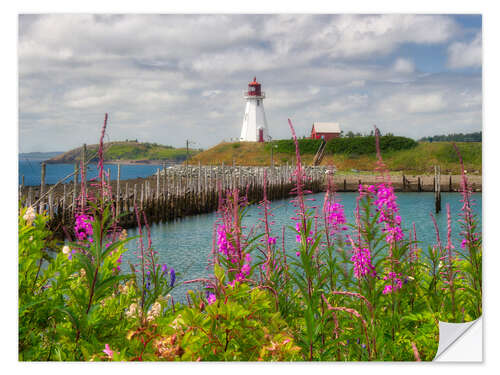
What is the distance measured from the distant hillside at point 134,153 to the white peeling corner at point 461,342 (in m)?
3.28

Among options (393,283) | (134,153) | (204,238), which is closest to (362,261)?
(393,283)

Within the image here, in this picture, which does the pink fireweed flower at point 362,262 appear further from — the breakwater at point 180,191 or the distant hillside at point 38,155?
the distant hillside at point 38,155

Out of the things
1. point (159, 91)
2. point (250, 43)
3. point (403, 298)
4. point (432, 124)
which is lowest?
point (403, 298)

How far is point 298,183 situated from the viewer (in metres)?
2.89

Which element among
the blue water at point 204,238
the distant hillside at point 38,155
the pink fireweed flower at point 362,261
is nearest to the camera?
the pink fireweed flower at point 362,261

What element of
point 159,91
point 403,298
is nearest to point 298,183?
point 403,298

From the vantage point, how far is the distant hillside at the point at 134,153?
4.31m

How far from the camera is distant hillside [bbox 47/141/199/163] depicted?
4.31 metres

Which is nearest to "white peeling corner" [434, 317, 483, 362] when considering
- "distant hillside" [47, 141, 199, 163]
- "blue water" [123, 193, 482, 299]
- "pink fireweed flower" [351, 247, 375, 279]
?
"pink fireweed flower" [351, 247, 375, 279]

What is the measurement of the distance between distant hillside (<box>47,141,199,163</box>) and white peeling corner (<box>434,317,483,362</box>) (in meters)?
3.28

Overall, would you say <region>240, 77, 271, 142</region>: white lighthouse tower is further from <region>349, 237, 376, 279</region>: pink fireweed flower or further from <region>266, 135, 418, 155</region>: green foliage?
<region>349, 237, 376, 279</region>: pink fireweed flower

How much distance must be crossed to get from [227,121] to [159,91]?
2.76ft

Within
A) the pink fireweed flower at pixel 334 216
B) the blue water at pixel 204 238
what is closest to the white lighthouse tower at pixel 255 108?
the blue water at pixel 204 238
